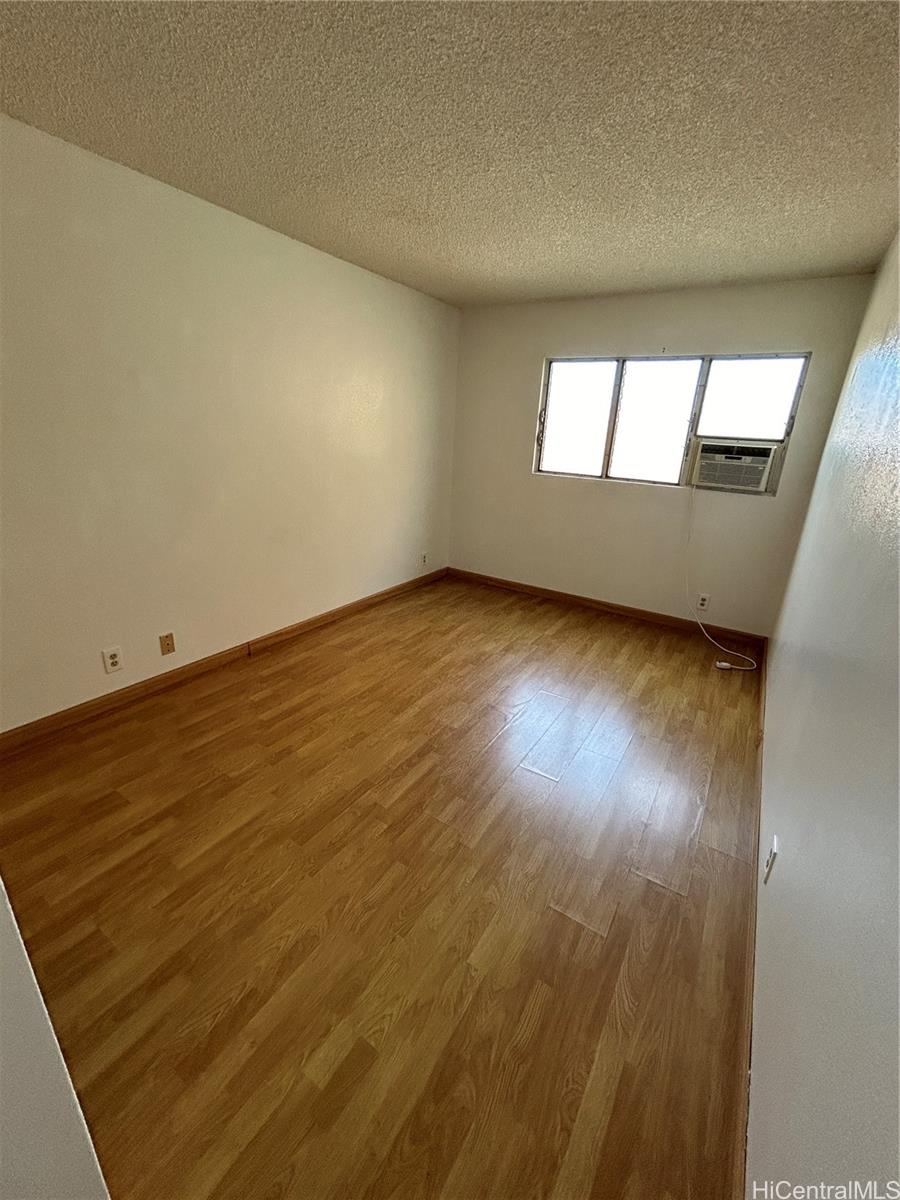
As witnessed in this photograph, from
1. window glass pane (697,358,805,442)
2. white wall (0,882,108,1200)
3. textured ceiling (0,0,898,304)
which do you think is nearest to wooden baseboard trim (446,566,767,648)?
window glass pane (697,358,805,442)

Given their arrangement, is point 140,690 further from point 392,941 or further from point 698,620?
point 698,620

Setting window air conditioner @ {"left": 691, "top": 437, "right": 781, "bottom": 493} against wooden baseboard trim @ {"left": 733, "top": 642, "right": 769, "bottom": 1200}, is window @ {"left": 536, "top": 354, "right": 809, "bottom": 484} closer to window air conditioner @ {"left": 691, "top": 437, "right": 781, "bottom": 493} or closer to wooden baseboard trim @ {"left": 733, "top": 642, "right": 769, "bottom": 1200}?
window air conditioner @ {"left": 691, "top": 437, "right": 781, "bottom": 493}

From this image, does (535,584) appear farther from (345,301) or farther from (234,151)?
(234,151)

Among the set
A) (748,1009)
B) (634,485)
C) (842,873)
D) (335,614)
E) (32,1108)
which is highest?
(634,485)

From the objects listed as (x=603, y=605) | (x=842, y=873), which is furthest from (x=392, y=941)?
(x=603, y=605)

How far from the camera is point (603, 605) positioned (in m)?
4.08

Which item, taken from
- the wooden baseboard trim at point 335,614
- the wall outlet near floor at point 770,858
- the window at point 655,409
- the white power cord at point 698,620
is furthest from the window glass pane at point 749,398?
the wall outlet near floor at point 770,858

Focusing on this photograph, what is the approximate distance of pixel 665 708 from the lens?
271cm

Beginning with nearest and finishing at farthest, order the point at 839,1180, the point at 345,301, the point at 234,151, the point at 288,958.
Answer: the point at 839,1180 → the point at 288,958 → the point at 234,151 → the point at 345,301

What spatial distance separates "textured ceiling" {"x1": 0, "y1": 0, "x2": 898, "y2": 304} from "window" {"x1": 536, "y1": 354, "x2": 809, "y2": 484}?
83 cm

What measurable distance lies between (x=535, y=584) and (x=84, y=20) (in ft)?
12.7

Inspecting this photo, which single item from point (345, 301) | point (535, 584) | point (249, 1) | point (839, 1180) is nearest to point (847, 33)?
point (249, 1)

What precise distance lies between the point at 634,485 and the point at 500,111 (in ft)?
8.84

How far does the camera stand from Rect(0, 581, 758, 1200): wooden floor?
0.99 m
